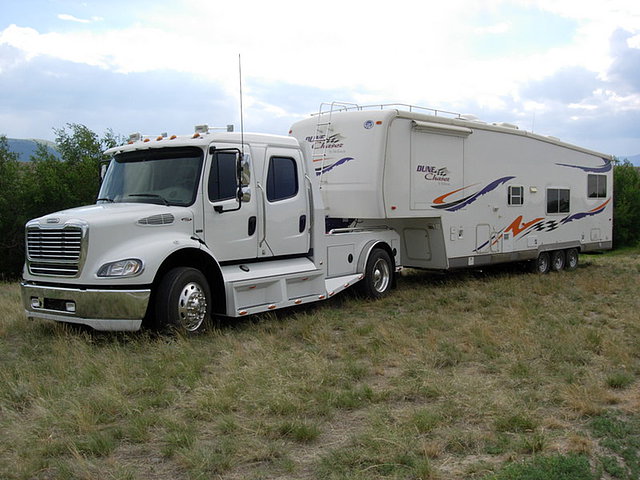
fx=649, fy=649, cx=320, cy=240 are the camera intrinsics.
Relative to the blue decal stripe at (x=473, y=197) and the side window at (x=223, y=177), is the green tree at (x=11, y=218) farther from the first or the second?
the side window at (x=223, y=177)

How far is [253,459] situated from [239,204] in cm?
490

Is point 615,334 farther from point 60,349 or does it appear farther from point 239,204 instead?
point 60,349

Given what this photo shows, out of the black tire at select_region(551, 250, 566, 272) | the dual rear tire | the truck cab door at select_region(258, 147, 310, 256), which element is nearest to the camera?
the truck cab door at select_region(258, 147, 310, 256)

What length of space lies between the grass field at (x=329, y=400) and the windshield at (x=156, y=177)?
1841mm

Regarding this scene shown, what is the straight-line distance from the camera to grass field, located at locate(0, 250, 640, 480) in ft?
14.1

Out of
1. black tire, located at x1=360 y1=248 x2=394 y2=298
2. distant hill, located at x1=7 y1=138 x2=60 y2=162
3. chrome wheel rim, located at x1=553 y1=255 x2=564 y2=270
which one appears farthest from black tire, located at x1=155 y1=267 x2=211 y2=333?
distant hill, located at x1=7 y1=138 x2=60 y2=162

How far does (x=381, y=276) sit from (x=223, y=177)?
14.3 ft

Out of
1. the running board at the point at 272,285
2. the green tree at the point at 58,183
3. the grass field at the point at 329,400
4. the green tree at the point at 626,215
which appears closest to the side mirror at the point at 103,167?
the grass field at the point at 329,400

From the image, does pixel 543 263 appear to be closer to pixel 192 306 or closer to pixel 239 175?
pixel 239 175

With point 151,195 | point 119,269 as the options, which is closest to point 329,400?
point 119,269

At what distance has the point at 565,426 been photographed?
4.94 m

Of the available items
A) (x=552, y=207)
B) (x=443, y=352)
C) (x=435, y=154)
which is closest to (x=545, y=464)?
(x=443, y=352)

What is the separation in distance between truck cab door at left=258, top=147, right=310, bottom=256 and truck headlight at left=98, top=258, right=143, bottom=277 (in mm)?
2206

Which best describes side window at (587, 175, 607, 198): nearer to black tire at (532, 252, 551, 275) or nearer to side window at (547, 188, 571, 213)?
side window at (547, 188, 571, 213)
